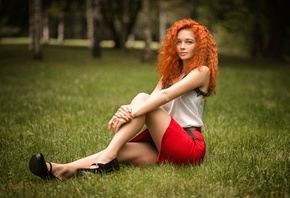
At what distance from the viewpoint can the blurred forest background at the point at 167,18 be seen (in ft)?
78.9

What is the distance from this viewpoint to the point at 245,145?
5457 millimetres

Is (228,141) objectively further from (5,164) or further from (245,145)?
(5,164)

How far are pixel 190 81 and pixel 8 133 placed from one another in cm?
325

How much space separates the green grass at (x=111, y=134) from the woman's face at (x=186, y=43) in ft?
4.09

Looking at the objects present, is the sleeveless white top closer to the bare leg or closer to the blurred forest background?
the bare leg

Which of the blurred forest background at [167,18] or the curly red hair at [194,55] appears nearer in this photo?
the curly red hair at [194,55]

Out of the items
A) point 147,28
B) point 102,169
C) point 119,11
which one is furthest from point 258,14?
point 102,169

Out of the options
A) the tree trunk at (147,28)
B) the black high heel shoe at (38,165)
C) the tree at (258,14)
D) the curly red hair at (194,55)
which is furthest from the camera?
the tree at (258,14)

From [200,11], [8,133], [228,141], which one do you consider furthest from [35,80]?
[200,11]

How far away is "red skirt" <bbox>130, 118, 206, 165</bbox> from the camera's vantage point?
13.8 feet

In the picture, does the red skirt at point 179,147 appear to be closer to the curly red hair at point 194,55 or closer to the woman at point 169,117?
the woman at point 169,117

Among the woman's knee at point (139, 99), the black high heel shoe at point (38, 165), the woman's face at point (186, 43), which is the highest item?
the woman's face at point (186, 43)

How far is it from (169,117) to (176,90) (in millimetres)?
319

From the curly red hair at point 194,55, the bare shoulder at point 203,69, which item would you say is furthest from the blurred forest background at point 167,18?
the bare shoulder at point 203,69
